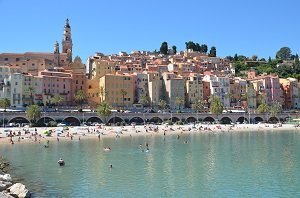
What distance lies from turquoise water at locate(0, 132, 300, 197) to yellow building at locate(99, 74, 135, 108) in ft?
155

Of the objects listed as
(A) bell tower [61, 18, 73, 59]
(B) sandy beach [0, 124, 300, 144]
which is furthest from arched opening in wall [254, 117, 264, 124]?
(A) bell tower [61, 18, 73, 59]

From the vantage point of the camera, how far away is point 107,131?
81.2 meters

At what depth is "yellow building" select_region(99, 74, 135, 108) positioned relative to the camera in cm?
10825

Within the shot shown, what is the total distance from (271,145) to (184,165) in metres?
24.8

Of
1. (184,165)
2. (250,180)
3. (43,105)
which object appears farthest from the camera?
(43,105)

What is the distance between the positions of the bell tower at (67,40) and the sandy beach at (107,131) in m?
54.4

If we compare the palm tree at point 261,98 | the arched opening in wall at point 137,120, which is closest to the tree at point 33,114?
the arched opening in wall at point 137,120

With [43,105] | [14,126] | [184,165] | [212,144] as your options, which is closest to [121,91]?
[43,105]

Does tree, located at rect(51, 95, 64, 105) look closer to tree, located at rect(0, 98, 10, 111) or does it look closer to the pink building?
the pink building

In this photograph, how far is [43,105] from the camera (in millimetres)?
101125

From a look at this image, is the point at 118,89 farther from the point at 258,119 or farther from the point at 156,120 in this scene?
the point at 258,119

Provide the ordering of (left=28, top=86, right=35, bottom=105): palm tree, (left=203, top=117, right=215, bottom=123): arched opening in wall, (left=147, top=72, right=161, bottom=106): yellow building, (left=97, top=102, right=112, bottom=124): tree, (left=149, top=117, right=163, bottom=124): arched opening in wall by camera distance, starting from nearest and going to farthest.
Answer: (left=97, top=102, right=112, bottom=124): tree, (left=28, top=86, right=35, bottom=105): palm tree, (left=149, top=117, right=163, bottom=124): arched opening in wall, (left=203, top=117, right=215, bottom=123): arched opening in wall, (left=147, top=72, right=161, bottom=106): yellow building

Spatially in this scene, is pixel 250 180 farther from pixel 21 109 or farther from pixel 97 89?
pixel 97 89

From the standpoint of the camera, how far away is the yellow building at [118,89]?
355 ft
